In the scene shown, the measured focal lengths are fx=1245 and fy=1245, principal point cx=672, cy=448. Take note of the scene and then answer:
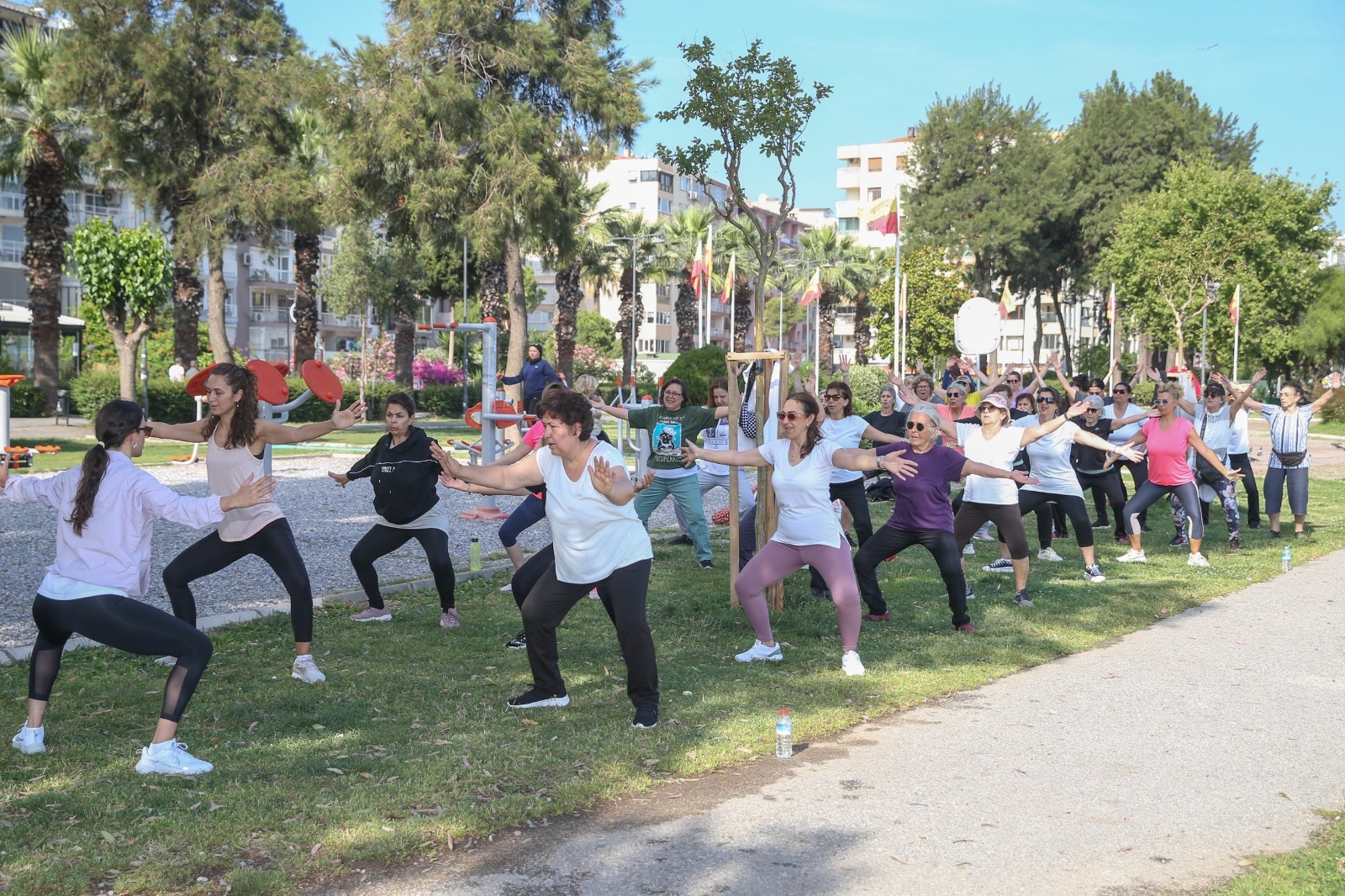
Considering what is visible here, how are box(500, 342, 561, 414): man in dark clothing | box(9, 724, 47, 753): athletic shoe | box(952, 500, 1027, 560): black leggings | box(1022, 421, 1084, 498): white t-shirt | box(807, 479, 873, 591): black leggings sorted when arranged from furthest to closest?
1. box(500, 342, 561, 414): man in dark clothing
2. box(1022, 421, 1084, 498): white t-shirt
3. box(807, 479, 873, 591): black leggings
4. box(952, 500, 1027, 560): black leggings
5. box(9, 724, 47, 753): athletic shoe

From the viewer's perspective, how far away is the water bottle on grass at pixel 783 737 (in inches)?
227

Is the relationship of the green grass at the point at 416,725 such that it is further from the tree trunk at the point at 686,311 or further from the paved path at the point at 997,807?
the tree trunk at the point at 686,311

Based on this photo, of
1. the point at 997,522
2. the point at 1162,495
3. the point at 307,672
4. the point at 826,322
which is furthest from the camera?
the point at 826,322

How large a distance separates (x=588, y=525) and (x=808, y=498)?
5.73 ft

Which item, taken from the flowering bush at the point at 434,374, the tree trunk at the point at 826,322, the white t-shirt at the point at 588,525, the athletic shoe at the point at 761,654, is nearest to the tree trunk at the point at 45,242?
the flowering bush at the point at 434,374

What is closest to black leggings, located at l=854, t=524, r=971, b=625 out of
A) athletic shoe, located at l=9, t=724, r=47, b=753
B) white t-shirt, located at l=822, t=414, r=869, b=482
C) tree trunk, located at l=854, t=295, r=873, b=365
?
white t-shirt, located at l=822, t=414, r=869, b=482

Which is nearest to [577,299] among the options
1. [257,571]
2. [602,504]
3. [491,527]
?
[491,527]

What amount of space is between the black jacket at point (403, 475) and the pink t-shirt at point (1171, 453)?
7.48m

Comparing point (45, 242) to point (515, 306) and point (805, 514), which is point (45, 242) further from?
point (805, 514)

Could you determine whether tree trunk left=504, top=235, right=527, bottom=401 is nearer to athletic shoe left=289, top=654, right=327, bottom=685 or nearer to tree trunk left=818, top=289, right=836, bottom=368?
athletic shoe left=289, top=654, right=327, bottom=685

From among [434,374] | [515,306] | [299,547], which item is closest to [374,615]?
[299,547]

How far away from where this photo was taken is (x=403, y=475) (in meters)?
8.39

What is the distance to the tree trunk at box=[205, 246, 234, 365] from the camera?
32625mm

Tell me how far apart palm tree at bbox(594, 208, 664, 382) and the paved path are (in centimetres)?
5265
